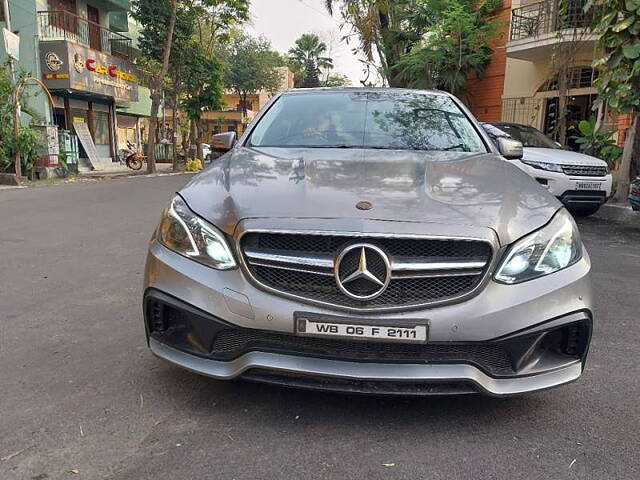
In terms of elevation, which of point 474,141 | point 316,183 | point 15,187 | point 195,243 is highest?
point 474,141

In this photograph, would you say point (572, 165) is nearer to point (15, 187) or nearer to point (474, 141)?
point (474, 141)

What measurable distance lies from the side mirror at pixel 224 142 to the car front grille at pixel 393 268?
1.79 metres

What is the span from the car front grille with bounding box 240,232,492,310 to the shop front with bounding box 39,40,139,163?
1998 cm

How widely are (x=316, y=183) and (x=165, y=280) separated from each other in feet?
2.63

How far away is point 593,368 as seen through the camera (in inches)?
117

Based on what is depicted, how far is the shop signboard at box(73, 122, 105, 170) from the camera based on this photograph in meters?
21.9

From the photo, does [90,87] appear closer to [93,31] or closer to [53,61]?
[53,61]

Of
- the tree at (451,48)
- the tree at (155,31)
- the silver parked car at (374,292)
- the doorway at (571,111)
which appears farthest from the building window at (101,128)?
the silver parked car at (374,292)

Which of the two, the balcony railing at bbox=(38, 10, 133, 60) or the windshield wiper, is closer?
the windshield wiper

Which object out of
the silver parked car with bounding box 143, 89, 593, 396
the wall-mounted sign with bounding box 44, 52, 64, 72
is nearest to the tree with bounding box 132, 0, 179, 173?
the wall-mounted sign with bounding box 44, 52, 64, 72

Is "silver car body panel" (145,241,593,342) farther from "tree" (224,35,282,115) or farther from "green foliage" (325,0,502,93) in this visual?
"tree" (224,35,282,115)

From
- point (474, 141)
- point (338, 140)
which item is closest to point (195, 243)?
point (338, 140)

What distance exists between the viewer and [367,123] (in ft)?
11.8

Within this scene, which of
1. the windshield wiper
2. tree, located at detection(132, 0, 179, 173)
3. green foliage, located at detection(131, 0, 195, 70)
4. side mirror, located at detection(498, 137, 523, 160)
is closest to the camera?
the windshield wiper
